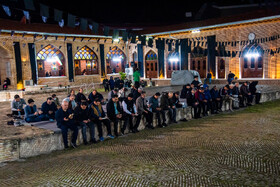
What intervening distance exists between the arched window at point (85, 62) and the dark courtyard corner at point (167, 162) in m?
17.8

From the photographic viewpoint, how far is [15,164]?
5.90 metres

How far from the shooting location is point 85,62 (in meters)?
25.0

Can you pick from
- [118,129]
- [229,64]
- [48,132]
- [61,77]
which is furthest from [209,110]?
[61,77]

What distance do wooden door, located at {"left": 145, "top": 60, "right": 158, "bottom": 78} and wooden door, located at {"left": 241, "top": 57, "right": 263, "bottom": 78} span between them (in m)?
8.69

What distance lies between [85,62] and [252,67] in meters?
15.2

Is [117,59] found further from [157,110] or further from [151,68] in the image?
[157,110]

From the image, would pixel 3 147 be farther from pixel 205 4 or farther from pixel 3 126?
pixel 205 4

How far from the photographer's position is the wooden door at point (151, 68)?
26.2m

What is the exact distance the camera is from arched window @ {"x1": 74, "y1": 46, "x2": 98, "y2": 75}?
24500 mm

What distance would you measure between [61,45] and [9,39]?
437 centimetres

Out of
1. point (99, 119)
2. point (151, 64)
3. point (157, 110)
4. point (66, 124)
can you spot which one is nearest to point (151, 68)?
point (151, 64)

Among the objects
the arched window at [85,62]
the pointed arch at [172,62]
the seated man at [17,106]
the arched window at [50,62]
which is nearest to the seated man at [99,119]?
the seated man at [17,106]

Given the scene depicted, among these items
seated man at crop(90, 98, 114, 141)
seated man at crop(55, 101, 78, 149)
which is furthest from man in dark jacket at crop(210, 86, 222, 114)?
seated man at crop(55, 101, 78, 149)

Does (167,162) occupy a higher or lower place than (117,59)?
lower
